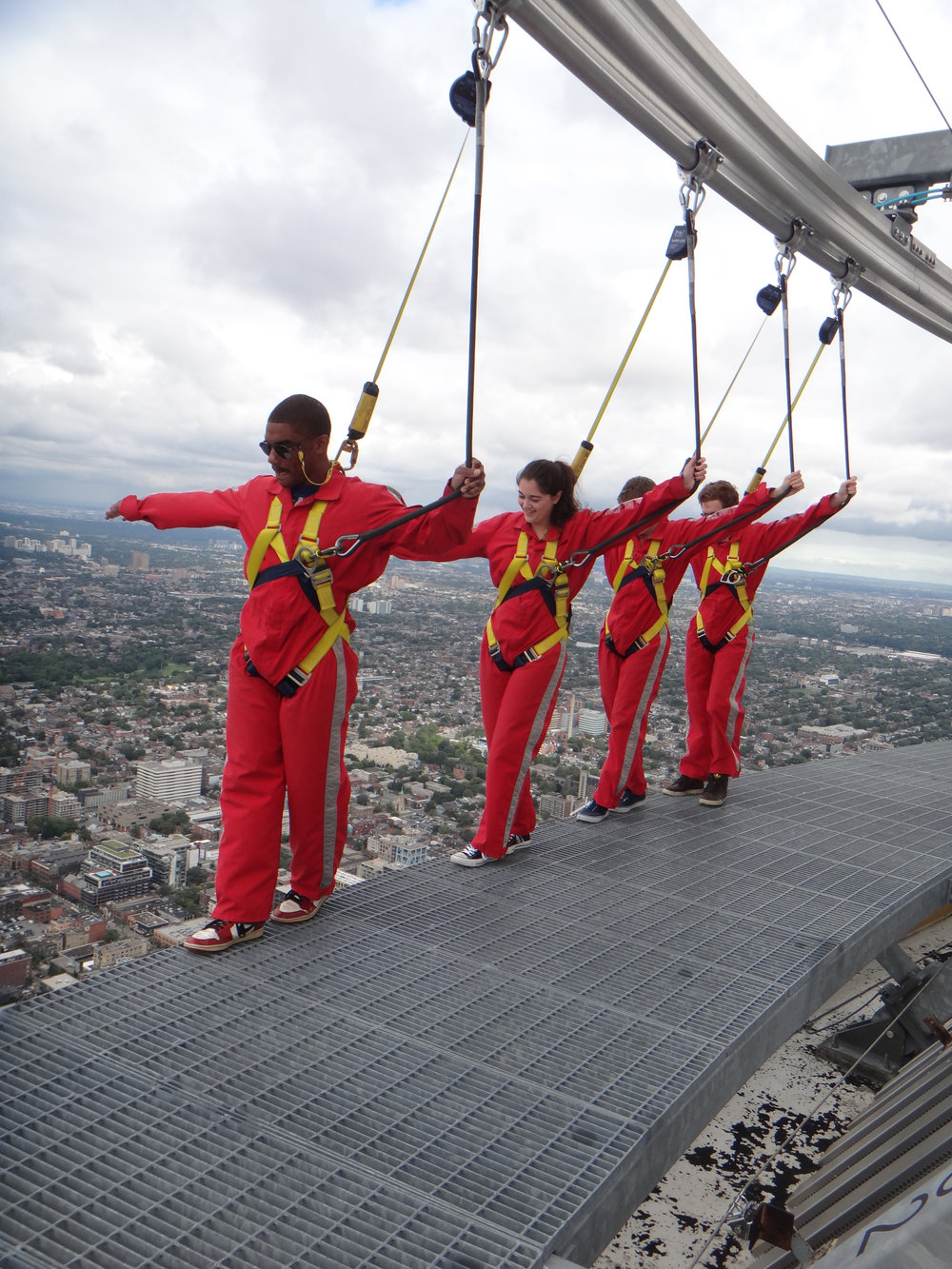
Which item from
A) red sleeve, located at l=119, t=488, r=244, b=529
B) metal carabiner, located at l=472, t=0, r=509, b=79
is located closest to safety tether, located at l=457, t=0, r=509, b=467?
metal carabiner, located at l=472, t=0, r=509, b=79

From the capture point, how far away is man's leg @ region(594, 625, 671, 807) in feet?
15.0

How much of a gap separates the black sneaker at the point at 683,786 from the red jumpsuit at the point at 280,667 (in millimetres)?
2905

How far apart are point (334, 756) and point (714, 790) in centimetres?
295

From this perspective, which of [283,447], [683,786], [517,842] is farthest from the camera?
[683,786]

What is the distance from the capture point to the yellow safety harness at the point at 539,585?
3857 millimetres

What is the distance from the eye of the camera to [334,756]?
3.01m

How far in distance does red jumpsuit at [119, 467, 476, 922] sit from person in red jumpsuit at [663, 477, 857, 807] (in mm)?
2493

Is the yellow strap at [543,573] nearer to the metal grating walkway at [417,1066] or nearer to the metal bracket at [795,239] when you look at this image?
the metal grating walkway at [417,1066]

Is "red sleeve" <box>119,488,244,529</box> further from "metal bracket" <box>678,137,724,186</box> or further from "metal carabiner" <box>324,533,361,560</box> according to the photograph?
"metal bracket" <box>678,137,724,186</box>

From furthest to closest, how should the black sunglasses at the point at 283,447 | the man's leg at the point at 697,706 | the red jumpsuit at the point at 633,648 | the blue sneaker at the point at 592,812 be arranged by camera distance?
the man's leg at the point at 697,706
the blue sneaker at the point at 592,812
the red jumpsuit at the point at 633,648
the black sunglasses at the point at 283,447

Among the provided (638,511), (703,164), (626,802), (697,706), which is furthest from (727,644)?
(703,164)

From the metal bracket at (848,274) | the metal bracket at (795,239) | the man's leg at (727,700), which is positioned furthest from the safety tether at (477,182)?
the metal bracket at (848,274)

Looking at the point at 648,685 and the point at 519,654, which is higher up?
the point at 519,654

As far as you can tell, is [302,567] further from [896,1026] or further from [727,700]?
[896,1026]
